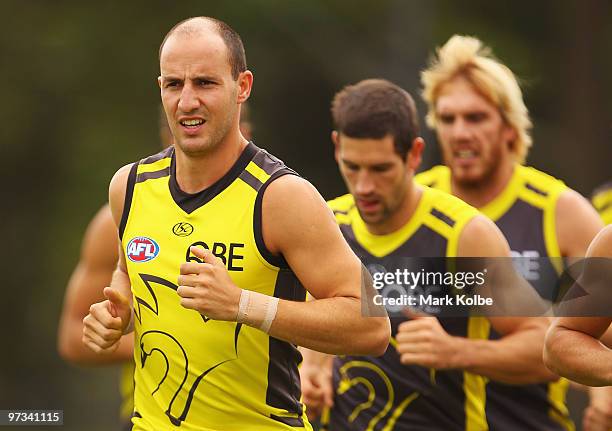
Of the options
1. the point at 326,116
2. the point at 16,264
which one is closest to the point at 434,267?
the point at 326,116

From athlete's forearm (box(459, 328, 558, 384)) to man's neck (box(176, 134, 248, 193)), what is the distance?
162 cm

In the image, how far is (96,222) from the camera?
7715mm

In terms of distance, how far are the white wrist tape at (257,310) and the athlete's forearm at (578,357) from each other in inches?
38.2

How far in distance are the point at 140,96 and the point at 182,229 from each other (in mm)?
13388

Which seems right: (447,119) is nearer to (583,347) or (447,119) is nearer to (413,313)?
(413,313)

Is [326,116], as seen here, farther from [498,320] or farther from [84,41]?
[498,320]

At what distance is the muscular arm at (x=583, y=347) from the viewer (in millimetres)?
5000

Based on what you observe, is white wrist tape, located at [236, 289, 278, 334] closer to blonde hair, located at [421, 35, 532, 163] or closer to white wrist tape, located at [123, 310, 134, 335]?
white wrist tape, located at [123, 310, 134, 335]

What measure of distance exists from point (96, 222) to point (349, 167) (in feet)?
5.17

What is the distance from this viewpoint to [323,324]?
5098mm

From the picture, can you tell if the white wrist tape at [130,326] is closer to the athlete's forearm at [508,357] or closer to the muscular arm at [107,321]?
the muscular arm at [107,321]

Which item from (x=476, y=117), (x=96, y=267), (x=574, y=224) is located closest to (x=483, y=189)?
(x=476, y=117)

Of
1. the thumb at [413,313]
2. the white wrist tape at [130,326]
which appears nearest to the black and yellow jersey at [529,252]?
the thumb at [413,313]

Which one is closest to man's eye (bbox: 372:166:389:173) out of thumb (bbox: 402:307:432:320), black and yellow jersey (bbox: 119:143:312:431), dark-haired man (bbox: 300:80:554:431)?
dark-haired man (bbox: 300:80:554:431)
